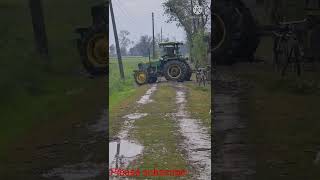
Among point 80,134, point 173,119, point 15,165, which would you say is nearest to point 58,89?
point 80,134

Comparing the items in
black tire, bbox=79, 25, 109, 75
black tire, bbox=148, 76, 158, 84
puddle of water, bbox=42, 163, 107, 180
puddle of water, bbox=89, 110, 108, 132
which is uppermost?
black tire, bbox=79, 25, 109, 75

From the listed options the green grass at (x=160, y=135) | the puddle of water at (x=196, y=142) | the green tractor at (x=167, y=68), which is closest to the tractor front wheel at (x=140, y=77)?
the green tractor at (x=167, y=68)

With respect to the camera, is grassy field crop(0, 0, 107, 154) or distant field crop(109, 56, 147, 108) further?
grassy field crop(0, 0, 107, 154)

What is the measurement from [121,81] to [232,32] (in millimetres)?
773

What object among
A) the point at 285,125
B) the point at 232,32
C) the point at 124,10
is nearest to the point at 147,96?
the point at 124,10

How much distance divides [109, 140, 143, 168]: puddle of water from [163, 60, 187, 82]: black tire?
0.49m

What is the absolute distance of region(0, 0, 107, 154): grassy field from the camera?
11.1ft

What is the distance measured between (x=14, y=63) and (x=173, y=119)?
1.12 metres

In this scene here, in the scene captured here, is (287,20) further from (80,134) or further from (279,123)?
(80,134)

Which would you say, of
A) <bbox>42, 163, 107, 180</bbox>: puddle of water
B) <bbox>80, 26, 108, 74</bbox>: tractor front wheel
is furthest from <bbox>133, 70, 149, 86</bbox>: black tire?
<bbox>42, 163, 107, 180</bbox>: puddle of water

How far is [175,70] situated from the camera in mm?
3291

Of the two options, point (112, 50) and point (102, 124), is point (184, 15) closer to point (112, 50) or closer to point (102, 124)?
point (112, 50)

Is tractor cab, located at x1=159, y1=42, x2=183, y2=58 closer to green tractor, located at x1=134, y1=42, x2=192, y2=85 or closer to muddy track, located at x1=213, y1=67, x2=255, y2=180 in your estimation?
green tractor, located at x1=134, y1=42, x2=192, y2=85

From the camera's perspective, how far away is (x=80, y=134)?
133 inches
